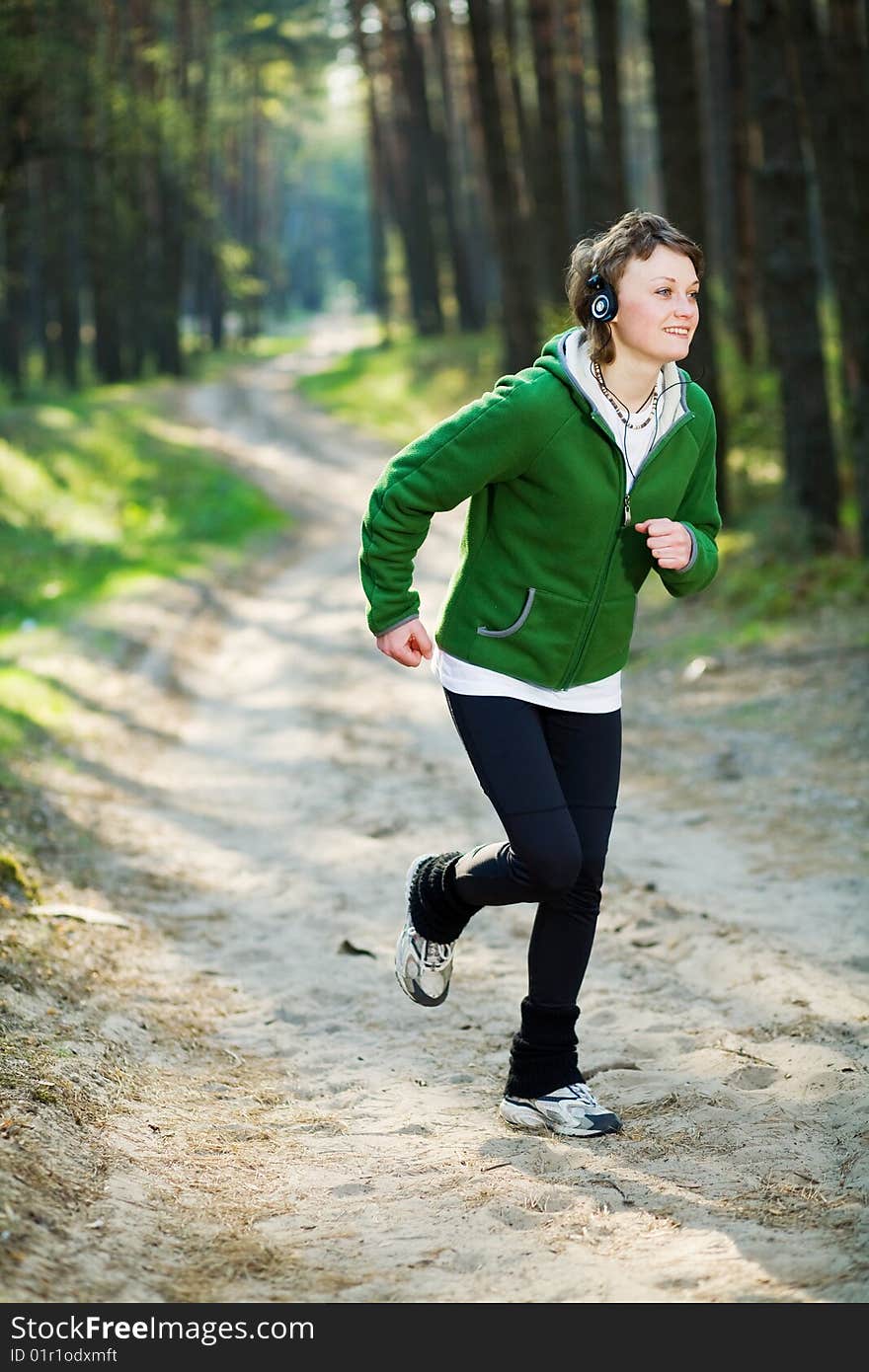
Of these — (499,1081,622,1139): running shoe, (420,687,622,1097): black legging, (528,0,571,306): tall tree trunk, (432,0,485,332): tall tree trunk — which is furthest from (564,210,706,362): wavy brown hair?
(432,0,485,332): tall tree trunk

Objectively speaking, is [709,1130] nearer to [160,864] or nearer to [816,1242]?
[816,1242]

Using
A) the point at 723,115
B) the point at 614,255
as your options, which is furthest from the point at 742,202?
the point at 614,255

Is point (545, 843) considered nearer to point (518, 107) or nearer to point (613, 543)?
point (613, 543)

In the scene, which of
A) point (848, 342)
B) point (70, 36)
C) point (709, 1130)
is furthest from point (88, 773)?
point (70, 36)

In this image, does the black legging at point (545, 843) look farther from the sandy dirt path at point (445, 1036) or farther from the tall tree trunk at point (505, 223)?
the tall tree trunk at point (505, 223)

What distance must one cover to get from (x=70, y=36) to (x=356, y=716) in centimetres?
1957

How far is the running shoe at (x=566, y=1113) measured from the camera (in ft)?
14.8

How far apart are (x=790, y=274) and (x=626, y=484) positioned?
10594 mm

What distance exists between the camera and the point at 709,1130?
14.6ft

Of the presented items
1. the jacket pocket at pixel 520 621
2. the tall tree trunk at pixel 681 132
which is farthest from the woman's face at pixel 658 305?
the tall tree trunk at pixel 681 132

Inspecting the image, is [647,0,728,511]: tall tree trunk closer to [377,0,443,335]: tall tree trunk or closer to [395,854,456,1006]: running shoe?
[395,854,456,1006]: running shoe

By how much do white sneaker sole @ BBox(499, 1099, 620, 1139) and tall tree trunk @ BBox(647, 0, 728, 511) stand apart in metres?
11.8

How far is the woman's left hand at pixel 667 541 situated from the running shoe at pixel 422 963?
4.18 ft

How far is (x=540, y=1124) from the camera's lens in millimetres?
4578
